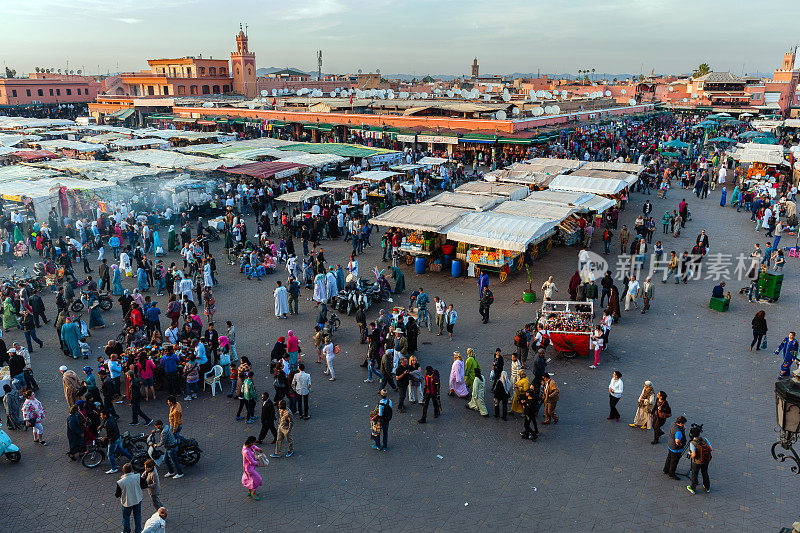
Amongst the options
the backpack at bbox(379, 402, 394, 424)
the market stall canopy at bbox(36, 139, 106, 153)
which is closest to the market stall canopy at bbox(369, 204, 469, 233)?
the backpack at bbox(379, 402, 394, 424)

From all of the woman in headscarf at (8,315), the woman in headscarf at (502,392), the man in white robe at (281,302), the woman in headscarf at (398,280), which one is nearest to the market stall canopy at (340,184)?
the woman in headscarf at (398,280)

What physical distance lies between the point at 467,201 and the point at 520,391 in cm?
1086

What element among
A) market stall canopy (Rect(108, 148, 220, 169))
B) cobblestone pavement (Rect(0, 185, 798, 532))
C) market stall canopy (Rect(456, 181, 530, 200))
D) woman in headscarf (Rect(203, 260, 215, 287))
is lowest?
cobblestone pavement (Rect(0, 185, 798, 532))

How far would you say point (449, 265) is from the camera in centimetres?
1764

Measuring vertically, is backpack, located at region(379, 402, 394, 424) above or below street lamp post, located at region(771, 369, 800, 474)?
below

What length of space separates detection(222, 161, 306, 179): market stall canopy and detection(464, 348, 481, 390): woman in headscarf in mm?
17796

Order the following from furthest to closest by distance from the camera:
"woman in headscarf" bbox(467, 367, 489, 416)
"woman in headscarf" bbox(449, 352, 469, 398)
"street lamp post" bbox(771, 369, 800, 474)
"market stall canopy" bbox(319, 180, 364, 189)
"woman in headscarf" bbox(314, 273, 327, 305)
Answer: "market stall canopy" bbox(319, 180, 364, 189), "woman in headscarf" bbox(314, 273, 327, 305), "woman in headscarf" bbox(449, 352, 469, 398), "woman in headscarf" bbox(467, 367, 489, 416), "street lamp post" bbox(771, 369, 800, 474)

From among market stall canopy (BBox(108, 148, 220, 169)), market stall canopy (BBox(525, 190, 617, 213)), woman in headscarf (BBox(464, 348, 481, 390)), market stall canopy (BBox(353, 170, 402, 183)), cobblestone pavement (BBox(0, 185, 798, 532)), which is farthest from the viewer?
market stall canopy (BBox(108, 148, 220, 169))

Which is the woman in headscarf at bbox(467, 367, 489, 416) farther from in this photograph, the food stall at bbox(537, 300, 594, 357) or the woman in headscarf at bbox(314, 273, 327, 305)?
the woman in headscarf at bbox(314, 273, 327, 305)

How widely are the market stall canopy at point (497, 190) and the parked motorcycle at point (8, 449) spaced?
53.1 ft

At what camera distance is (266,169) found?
26.2m

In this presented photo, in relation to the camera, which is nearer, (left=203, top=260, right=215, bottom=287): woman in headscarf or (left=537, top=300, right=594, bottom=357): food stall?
(left=537, top=300, right=594, bottom=357): food stall

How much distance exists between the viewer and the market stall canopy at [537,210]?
57.7ft

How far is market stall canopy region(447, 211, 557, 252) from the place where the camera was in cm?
1566
